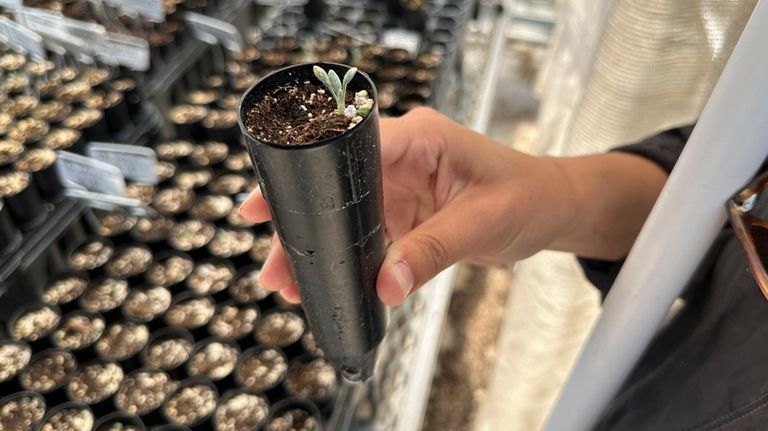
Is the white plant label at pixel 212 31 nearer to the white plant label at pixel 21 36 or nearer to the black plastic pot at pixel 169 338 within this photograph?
the white plant label at pixel 21 36

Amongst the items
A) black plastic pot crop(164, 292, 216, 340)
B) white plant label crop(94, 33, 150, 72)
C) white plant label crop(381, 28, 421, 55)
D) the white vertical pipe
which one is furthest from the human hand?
white plant label crop(381, 28, 421, 55)

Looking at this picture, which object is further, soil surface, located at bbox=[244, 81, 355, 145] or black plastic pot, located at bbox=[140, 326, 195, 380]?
black plastic pot, located at bbox=[140, 326, 195, 380]

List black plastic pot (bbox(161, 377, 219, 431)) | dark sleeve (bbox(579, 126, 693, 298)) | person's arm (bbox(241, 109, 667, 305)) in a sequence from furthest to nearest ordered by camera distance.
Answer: black plastic pot (bbox(161, 377, 219, 431))
dark sleeve (bbox(579, 126, 693, 298))
person's arm (bbox(241, 109, 667, 305))

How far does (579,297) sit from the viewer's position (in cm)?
131

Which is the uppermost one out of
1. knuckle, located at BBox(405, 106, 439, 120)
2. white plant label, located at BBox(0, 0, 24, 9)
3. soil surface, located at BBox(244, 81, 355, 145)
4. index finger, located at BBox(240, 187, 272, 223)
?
soil surface, located at BBox(244, 81, 355, 145)

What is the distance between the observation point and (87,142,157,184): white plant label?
42.1 inches

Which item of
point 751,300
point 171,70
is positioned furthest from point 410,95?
point 751,300

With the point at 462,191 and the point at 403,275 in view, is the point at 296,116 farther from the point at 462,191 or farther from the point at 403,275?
the point at 462,191

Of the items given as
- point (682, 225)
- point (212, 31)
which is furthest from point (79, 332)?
point (682, 225)

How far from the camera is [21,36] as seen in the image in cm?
112

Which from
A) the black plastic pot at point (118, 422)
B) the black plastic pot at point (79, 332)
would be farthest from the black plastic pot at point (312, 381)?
the black plastic pot at point (79, 332)

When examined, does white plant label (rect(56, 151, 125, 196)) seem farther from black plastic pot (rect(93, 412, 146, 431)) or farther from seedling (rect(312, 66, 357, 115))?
seedling (rect(312, 66, 357, 115))

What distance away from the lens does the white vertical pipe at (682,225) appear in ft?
1.23

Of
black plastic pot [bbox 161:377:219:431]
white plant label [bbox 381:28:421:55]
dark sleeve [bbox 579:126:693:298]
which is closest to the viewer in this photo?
dark sleeve [bbox 579:126:693:298]
